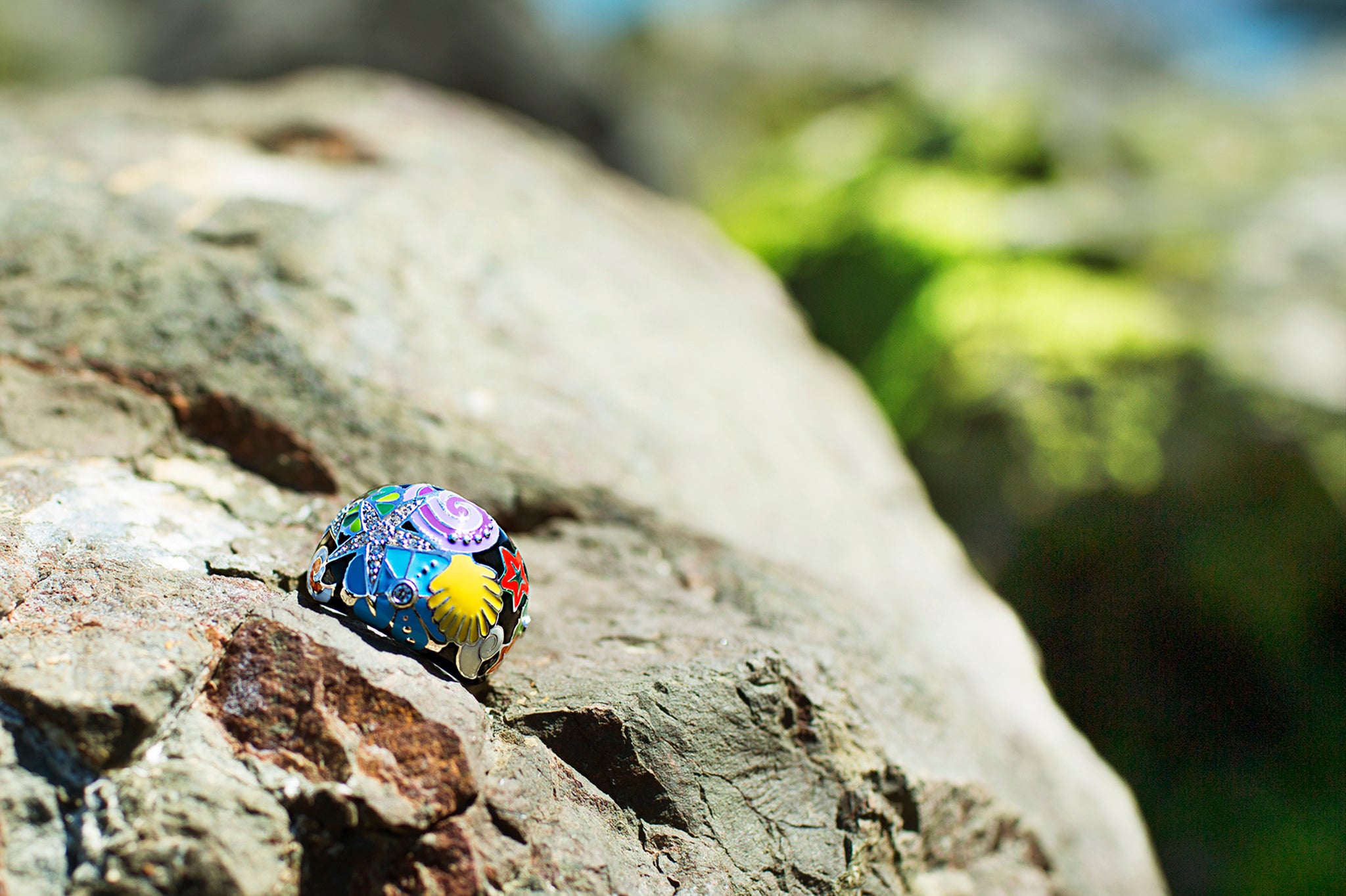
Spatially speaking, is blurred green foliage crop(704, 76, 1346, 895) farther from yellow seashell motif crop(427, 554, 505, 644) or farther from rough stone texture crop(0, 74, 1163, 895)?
yellow seashell motif crop(427, 554, 505, 644)

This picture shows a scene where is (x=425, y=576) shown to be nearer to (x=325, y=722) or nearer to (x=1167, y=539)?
(x=325, y=722)

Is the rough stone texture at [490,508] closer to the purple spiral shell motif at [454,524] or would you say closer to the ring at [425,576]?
the ring at [425,576]

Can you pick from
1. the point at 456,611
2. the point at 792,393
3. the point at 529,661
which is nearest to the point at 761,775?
the point at 529,661

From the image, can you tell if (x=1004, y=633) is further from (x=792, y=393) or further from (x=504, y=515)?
(x=504, y=515)

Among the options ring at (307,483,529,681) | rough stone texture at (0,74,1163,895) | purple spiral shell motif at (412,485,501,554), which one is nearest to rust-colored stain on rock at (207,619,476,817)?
rough stone texture at (0,74,1163,895)

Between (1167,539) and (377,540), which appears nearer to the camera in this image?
(377,540)

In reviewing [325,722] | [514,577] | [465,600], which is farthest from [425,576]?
[325,722]


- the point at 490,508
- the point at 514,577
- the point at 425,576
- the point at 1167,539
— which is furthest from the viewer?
the point at 1167,539
